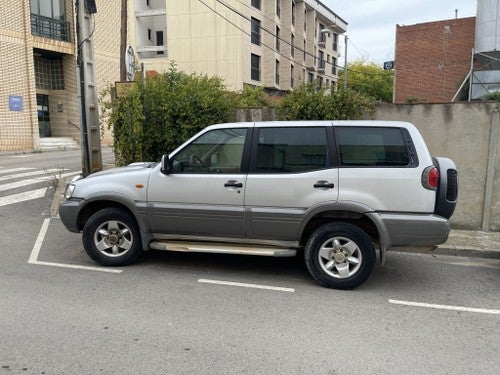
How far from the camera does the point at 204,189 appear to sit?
518 centimetres

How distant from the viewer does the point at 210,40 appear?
3406cm

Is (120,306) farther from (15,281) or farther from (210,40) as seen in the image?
(210,40)

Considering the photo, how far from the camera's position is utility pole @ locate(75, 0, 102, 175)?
918cm

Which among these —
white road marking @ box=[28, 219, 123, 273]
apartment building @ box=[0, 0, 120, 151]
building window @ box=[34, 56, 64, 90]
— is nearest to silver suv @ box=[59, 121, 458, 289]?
white road marking @ box=[28, 219, 123, 273]

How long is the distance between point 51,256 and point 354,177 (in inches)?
166

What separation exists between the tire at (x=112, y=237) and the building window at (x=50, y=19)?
24083 mm

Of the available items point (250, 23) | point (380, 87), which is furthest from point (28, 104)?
point (380, 87)

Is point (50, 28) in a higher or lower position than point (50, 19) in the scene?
lower

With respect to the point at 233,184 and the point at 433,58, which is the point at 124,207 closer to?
the point at 233,184

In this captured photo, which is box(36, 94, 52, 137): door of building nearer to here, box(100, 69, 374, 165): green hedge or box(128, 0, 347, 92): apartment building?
box(128, 0, 347, 92): apartment building

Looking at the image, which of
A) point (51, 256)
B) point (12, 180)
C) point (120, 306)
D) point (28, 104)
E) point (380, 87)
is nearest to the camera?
point (120, 306)

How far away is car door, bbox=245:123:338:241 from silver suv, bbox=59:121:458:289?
12 mm

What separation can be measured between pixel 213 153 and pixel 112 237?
1692 mm

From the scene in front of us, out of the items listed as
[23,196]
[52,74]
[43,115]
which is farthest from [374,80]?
[23,196]
